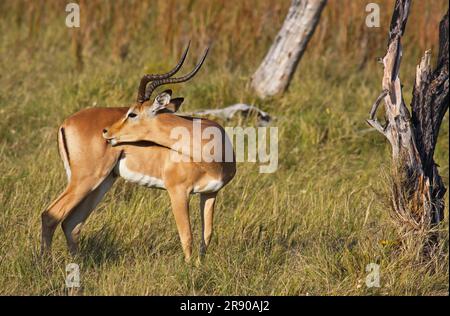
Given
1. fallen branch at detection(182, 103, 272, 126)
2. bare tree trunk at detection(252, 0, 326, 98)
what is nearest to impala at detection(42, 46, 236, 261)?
fallen branch at detection(182, 103, 272, 126)

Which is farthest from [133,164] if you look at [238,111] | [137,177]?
[238,111]

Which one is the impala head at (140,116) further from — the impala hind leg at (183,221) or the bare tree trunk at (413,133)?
the bare tree trunk at (413,133)

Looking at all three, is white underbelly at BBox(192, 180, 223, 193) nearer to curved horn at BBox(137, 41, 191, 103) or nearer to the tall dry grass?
curved horn at BBox(137, 41, 191, 103)

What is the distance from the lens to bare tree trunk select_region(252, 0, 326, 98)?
30.3 feet

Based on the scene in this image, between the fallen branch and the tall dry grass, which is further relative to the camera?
the tall dry grass

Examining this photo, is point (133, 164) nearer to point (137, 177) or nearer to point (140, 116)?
point (137, 177)

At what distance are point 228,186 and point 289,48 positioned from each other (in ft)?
7.67

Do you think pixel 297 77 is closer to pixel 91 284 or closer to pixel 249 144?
pixel 249 144

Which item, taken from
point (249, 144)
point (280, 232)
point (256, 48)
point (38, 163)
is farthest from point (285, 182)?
point (256, 48)

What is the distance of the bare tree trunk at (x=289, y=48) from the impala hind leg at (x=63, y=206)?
356 centimetres

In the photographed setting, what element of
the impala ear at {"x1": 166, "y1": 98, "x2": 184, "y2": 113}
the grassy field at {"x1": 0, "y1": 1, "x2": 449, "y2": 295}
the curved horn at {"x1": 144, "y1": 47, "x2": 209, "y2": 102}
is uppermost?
the curved horn at {"x1": 144, "y1": 47, "x2": 209, "y2": 102}

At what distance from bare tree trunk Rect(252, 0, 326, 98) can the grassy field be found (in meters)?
0.16

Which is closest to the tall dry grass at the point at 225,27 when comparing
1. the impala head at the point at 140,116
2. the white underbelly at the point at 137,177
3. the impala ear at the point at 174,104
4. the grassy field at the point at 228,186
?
the grassy field at the point at 228,186

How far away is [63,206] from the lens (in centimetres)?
600
